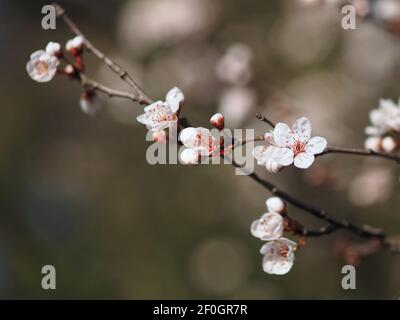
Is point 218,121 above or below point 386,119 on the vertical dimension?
below

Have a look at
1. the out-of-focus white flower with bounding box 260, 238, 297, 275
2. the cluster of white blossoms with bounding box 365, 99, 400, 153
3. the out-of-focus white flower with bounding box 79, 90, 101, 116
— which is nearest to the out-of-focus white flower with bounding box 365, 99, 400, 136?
the cluster of white blossoms with bounding box 365, 99, 400, 153

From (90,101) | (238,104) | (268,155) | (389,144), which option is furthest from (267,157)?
(238,104)

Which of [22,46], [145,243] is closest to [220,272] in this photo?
[145,243]

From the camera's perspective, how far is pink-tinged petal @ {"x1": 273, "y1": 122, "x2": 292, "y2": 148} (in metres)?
1.55

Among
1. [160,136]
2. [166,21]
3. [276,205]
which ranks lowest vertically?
[276,205]

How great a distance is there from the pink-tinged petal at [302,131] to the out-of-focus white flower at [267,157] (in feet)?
0.23

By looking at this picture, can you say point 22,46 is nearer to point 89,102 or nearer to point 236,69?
point 236,69

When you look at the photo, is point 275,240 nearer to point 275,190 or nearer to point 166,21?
point 275,190

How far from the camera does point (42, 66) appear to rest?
1900 mm

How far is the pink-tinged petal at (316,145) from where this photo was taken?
156 centimetres

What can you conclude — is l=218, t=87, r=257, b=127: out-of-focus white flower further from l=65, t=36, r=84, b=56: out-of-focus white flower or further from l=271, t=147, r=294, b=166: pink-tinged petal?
l=271, t=147, r=294, b=166: pink-tinged petal

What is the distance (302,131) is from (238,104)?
2.03 metres

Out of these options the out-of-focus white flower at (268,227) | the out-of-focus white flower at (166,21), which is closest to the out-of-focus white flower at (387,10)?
the out-of-focus white flower at (268,227)

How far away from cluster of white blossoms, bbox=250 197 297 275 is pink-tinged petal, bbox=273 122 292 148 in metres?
0.19
